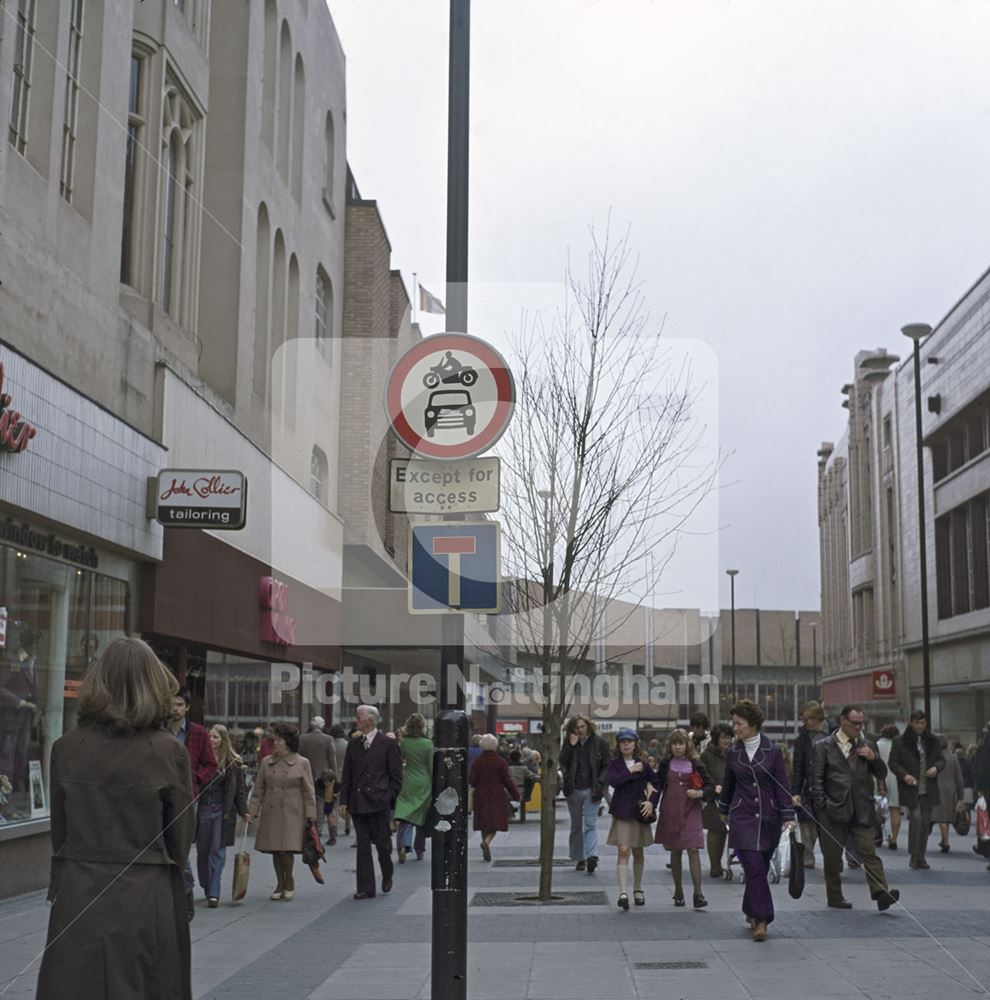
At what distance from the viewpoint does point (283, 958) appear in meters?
9.46

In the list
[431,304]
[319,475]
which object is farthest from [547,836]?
[319,475]

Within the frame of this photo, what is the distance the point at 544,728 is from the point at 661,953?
21.8ft

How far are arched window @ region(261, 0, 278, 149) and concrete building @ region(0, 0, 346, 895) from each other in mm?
51

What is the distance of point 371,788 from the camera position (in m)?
13.5

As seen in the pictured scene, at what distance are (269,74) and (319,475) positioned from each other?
27.2 feet

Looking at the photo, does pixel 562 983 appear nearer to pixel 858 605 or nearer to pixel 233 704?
pixel 233 704

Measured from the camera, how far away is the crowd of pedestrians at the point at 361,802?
15.0 ft

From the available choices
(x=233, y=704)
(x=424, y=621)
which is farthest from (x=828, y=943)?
(x=424, y=621)

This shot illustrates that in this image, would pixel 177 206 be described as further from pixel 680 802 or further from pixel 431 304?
pixel 680 802

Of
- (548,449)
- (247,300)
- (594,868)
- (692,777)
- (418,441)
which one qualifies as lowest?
(594,868)

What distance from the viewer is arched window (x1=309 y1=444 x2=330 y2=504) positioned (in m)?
27.7

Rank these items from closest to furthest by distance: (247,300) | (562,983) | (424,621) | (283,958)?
(562,983) < (283,958) < (247,300) < (424,621)

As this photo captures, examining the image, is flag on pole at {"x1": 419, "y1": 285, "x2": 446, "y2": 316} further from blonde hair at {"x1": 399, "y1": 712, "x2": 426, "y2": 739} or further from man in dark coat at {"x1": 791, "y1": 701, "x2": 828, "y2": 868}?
man in dark coat at {"x1": 791, "y1": 701, "x2": 828, "y2": 868}

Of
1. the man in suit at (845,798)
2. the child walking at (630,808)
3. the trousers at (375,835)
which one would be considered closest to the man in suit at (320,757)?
the trousers at (375,835)
